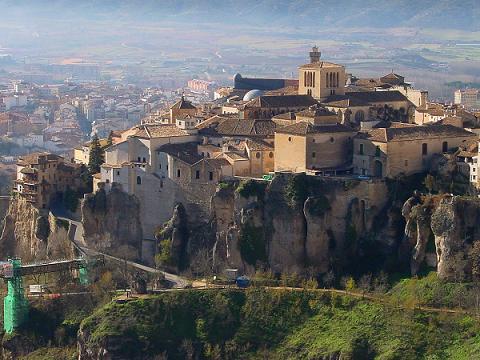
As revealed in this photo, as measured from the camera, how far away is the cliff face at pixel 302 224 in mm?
43062

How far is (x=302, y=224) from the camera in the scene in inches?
1720

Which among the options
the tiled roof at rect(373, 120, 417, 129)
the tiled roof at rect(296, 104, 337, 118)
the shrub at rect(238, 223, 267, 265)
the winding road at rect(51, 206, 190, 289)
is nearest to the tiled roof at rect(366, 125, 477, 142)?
the tiled roof at rect(296, 104, 337, 118)

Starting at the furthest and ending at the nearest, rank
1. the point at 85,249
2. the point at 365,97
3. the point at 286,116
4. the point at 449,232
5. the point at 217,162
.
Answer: the point at 365,97 < the point at 286,116 < the point at 85,249 < the point at 217,162 < the point at 449,232

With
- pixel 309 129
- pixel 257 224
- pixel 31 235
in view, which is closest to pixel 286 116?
pixel 309 129

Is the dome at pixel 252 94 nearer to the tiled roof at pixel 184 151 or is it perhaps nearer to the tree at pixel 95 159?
the tree at pixel 95 159

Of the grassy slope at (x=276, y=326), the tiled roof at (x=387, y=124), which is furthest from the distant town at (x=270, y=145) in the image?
the grassy slope at (x=276, y=326)

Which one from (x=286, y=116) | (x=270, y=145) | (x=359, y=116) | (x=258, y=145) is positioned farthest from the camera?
(x=359, y=116)

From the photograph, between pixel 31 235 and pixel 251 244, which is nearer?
pixel 251 244

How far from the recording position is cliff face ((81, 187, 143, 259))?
156 ft

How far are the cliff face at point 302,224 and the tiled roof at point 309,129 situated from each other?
182 centimetres

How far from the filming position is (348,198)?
43.1 meters

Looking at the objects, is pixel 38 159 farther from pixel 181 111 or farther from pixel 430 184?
pixel 430 184

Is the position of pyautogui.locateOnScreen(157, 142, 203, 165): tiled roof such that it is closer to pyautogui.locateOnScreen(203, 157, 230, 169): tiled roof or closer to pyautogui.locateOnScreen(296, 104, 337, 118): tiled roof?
pyautogui.locateOnScreen(203, 157, 230, 169): tiled roof

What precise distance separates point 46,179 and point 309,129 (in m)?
11.9
